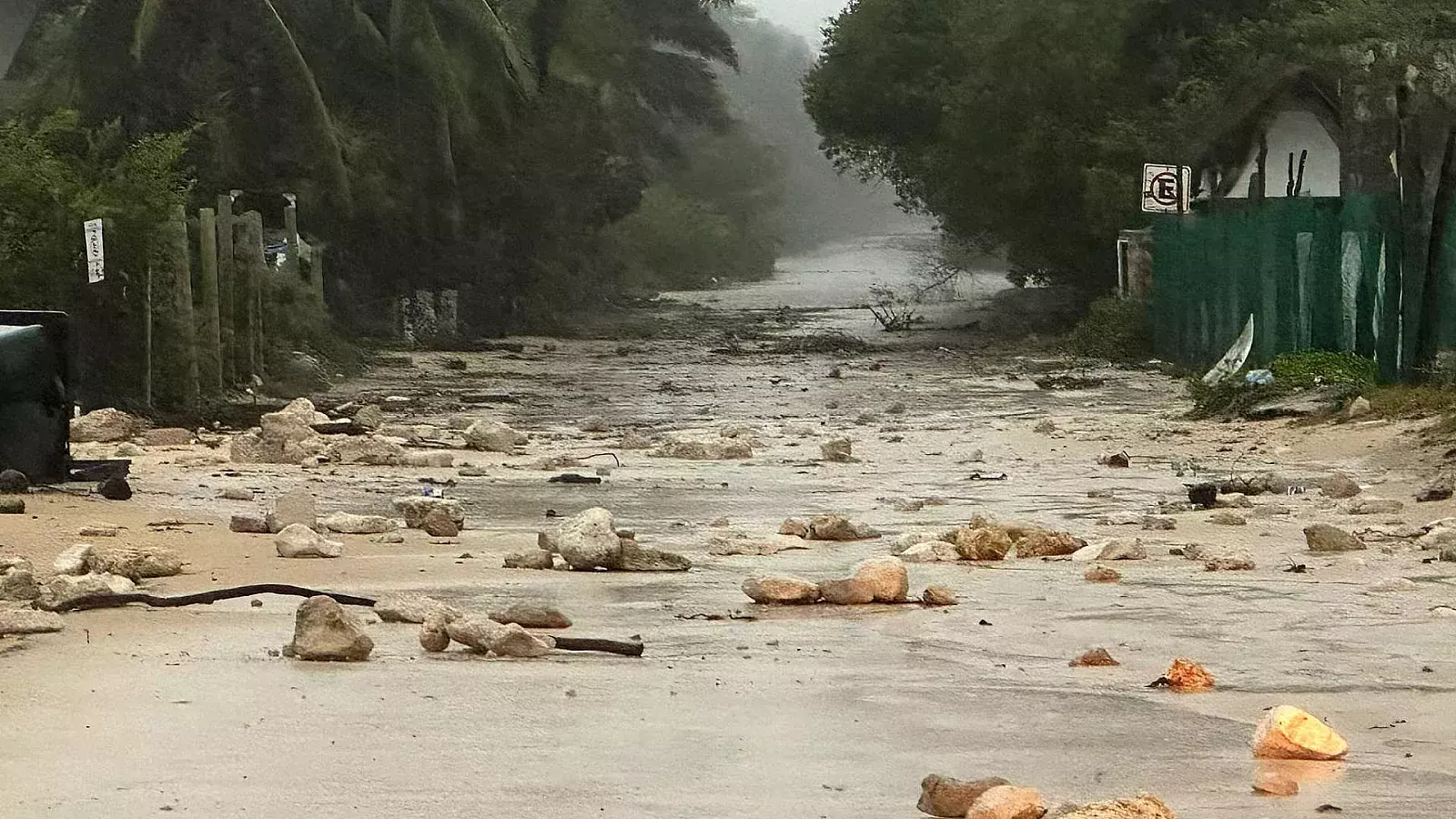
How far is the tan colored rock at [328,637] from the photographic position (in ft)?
22.1

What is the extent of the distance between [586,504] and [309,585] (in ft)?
12.7

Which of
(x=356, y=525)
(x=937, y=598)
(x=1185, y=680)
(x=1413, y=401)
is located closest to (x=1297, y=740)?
(x=1185, y=680)

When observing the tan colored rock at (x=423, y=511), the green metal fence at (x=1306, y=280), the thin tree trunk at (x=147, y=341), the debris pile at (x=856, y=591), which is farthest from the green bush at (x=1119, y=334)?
the debris pile at (x=856, y=591)

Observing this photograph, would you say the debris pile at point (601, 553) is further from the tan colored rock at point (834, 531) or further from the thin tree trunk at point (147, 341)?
the thin tree trunk at point (147, 341)

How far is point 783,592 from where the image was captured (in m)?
8.13

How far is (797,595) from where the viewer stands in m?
8.12

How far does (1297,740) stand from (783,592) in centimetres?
297

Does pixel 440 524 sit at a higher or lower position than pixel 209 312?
lower

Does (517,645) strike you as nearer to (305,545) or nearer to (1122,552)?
(305,545)

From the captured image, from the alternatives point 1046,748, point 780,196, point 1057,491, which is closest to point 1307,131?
point 1057,491

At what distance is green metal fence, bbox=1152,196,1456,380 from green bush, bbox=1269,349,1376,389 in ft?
0.50

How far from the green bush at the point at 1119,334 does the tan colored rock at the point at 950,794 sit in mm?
23119

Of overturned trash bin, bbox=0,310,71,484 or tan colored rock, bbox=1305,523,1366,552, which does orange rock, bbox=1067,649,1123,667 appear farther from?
overturned trash bin, bbox=0,310,71,484

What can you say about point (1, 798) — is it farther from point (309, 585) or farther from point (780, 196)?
point (780, 196)
